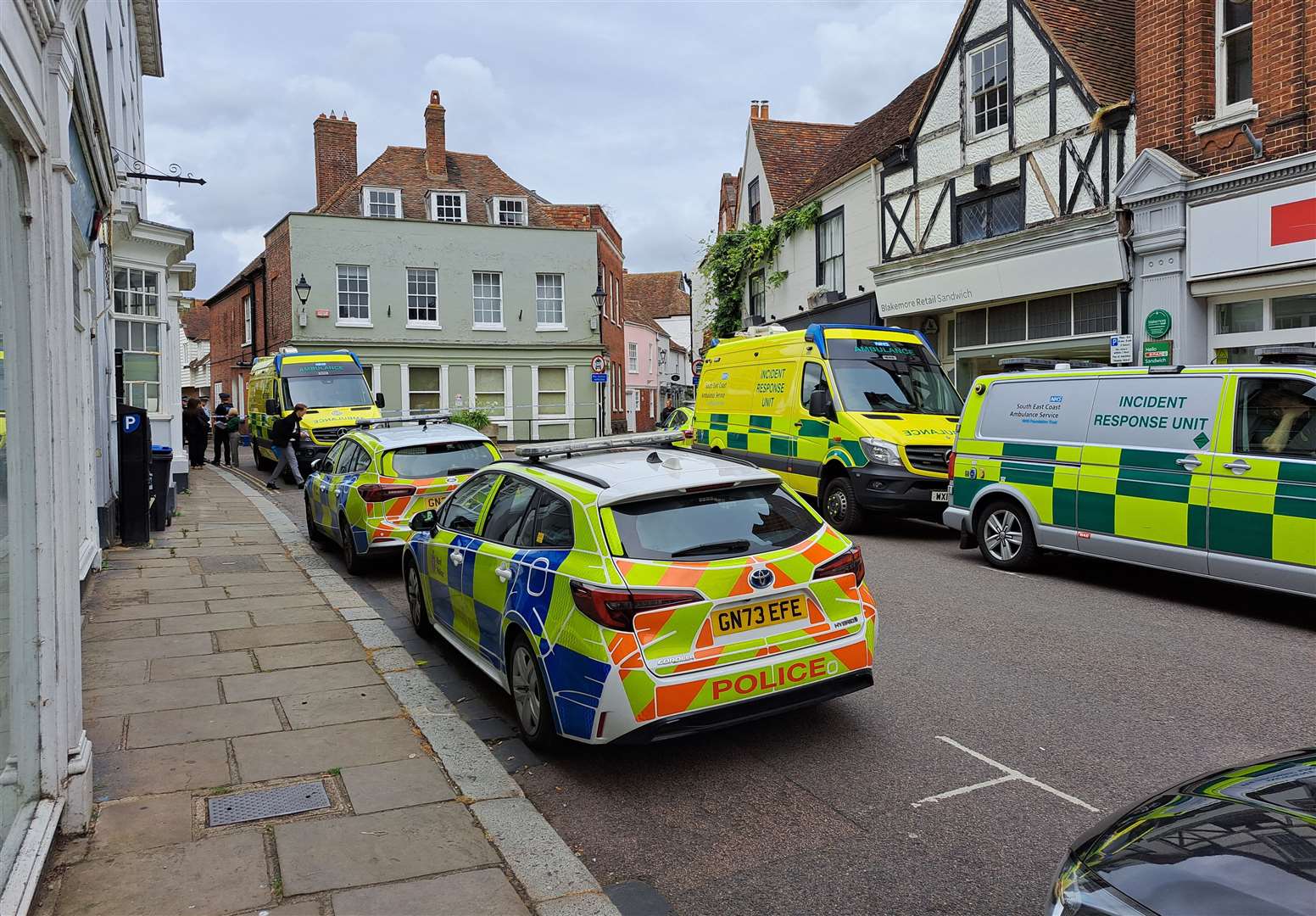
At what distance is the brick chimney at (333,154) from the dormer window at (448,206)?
3.69 metres

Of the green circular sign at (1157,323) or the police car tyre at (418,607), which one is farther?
the green circular sign at (1157,323)

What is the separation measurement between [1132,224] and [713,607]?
12801 mm

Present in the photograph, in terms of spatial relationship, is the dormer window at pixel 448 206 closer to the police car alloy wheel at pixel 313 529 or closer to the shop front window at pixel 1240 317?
the police car alloy wheel at pixel 313 529

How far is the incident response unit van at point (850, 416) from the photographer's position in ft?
37.8

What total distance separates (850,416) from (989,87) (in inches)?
359

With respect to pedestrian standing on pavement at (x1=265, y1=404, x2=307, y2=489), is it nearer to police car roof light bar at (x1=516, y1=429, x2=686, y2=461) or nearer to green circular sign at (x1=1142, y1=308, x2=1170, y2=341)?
police car roof light bar at (x1=516, y1=429, x2=686, y2=461)

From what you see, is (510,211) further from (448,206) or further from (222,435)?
(222,435)

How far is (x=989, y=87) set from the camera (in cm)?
1756

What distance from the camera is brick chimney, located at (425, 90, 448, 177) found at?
3484 cm

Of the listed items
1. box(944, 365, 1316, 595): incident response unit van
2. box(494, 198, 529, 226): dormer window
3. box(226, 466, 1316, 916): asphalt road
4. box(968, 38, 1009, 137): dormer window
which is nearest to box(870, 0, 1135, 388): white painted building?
box(968, 38, 1009, 137): dormer window

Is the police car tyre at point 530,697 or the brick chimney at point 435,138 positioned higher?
the brick chimney at point 435,138

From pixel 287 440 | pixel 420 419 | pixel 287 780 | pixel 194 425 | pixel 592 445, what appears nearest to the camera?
pixel 287 780

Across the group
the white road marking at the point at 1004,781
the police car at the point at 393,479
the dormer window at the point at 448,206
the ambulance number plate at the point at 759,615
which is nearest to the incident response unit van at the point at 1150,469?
the white road marking at the point at 1004,781

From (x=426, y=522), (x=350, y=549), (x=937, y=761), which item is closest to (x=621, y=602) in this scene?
(x=937, y=761)
